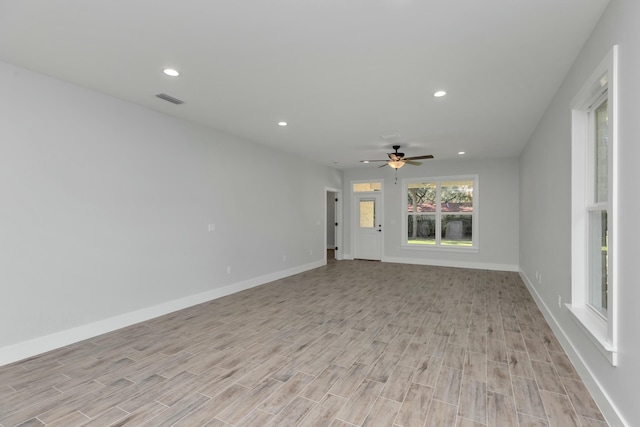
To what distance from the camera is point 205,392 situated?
2.39 meters

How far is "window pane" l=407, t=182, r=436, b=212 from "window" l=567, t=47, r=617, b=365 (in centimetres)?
560

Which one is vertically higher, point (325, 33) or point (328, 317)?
point (325, 33)

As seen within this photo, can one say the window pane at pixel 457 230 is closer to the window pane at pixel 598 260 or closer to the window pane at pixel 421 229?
the window pane at pixel 421 229

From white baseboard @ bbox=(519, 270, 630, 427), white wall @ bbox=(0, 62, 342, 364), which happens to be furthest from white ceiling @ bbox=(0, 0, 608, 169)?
white baseboard @ bbox=(519, 270, 630, 427)

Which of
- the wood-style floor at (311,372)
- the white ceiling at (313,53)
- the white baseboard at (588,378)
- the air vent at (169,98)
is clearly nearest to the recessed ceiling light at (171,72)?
the white ceiling at (313,53)

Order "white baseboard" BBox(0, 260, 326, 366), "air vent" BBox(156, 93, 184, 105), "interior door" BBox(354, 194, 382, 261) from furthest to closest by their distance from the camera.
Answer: "interior door" BBox(354, 194, 382, 261) → "air vent" BBox(156, 93, 184, 105) → "white baseboard" BBox(0, 260, 326, 366)

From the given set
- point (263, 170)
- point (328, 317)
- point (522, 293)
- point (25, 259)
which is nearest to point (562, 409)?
point (328, 317)

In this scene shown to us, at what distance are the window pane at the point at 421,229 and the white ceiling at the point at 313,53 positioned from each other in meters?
4.25

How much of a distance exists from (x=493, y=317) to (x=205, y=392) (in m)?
3.59

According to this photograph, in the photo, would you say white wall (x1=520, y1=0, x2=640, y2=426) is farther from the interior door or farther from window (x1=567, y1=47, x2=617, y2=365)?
the interior door

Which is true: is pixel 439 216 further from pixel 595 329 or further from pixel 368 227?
pixel 595 329

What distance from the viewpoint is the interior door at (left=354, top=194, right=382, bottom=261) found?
9.03 meters

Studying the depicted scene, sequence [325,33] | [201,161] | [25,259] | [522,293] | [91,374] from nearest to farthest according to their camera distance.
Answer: [325,33]
[91,374]
[25,259]
[201,161]
[522,293]

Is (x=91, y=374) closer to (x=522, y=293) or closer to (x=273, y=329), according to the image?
(x=273, y=329)
